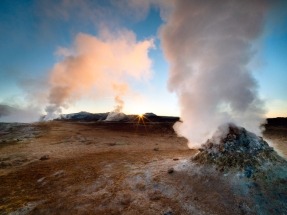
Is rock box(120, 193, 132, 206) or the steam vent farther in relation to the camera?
the steam vent

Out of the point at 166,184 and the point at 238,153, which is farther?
the point at 238,153

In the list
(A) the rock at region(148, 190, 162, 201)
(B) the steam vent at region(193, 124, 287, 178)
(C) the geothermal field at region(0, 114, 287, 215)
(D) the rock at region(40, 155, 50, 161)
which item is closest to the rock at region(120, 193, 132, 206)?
(C) the geothermal field at region(0, 114, 287, 215)

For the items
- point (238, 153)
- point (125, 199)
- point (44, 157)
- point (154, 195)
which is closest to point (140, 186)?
point (154, 195)

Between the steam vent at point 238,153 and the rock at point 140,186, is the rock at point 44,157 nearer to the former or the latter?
the rock at point 140,186

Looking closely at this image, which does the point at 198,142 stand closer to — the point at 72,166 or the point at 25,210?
the point at 72,166

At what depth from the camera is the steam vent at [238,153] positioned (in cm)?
927

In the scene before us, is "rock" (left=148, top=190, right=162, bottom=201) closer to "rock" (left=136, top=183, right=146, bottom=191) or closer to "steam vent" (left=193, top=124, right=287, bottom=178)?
"rock" (left=136, top=183, right=146, bottom=191)

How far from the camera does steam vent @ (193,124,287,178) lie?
9266 mm

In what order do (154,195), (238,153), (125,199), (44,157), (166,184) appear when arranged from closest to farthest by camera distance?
(125,199) < (154,195) < (166,184) < (238,153) < (44,157)

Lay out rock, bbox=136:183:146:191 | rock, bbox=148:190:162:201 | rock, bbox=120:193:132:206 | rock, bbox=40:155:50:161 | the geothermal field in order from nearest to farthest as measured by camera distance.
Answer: the geothermal field < rock, bbox=120:193:132:206 < rock, bbox=148:190:162:201 < rock, bbox=136:183:146:191 < rock, bbox=40:155:50:161

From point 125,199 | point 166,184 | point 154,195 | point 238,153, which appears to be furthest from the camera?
point 238,153

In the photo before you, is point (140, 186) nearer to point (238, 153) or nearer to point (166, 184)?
point (166, 184)

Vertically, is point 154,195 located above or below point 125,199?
above

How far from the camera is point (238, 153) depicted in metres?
9.77
